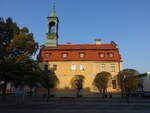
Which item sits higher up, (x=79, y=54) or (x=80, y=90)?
(x=79, y=54)

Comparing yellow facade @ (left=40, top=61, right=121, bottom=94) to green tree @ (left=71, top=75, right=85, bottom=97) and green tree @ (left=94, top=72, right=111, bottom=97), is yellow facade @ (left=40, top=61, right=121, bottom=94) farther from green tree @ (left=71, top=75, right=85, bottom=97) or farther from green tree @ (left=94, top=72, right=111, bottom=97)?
green tree @ (left=94, top=72, right=111, bottom=97)

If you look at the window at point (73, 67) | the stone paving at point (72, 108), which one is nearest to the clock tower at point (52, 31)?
the window at point (73, 67)

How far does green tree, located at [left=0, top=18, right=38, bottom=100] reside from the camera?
902 inches

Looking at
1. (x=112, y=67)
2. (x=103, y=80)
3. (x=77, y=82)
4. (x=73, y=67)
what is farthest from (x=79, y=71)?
(x=103, y=80)

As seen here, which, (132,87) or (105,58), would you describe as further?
(105,58)

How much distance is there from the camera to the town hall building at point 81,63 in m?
39.3

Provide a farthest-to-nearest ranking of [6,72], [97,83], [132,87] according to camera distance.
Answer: [97,83], [132,87], [6,72]

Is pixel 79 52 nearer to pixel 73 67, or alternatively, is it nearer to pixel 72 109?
pixel 73 67

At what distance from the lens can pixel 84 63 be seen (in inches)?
1591

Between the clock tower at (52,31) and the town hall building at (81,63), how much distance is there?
240cm

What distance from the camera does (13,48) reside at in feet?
80.2

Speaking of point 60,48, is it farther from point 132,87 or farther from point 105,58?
point 132,87

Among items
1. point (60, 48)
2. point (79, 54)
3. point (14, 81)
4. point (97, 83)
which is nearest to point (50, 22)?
point (60, 48)

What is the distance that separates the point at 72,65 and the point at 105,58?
7833mm
